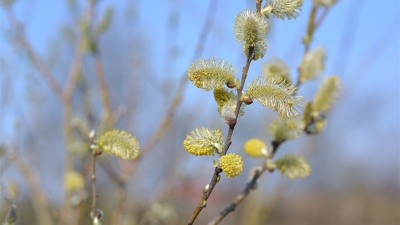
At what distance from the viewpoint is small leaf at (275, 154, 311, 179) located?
2.62 feet

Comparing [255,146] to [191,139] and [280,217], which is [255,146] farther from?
[280,217]

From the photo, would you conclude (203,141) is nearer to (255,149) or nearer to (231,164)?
(231,164)

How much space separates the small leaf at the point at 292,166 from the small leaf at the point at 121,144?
11.6 inches

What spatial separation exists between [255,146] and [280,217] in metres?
10.7

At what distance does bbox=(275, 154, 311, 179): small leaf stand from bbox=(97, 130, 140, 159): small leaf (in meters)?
0.30

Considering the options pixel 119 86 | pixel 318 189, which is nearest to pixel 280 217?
pixel 318 189

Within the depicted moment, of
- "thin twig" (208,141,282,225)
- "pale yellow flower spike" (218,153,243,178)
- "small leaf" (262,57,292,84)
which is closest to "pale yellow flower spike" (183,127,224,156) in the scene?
"pale yellow flower spike" (218,153,243,178)

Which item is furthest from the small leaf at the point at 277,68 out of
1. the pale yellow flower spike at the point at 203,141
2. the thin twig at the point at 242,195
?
the pale yellow flower spike at the point at 203,141

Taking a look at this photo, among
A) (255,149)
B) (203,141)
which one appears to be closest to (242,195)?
(255,149)

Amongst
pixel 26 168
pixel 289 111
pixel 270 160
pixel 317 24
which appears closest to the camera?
pixel 289 111

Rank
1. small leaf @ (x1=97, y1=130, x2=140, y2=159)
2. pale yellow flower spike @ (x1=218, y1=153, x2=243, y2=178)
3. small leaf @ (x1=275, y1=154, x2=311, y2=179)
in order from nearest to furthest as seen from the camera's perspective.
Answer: pale yellow flower spike @ (x1=218, y1=153, x2=243, y2=178)
small leaf @ (x1=97, y1=130, x2=140, y2=159)
small leaf @ (x1=275, y1=154, x2=311, y2=179)

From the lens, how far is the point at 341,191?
45.0 ft

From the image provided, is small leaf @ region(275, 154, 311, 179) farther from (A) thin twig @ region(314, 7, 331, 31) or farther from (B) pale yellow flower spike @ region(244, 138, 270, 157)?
(A) thin twig @ region(314, 7, 331, 31)

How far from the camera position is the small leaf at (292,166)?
0.80m
